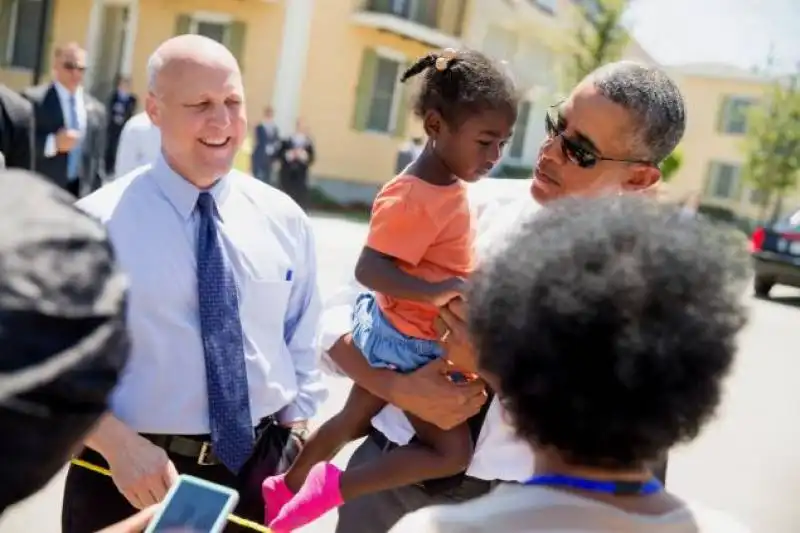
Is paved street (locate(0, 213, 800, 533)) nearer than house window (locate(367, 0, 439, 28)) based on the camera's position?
Yes

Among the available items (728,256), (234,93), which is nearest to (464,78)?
(234,93)

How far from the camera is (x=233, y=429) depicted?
8.13 ft

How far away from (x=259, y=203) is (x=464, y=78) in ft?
2.30

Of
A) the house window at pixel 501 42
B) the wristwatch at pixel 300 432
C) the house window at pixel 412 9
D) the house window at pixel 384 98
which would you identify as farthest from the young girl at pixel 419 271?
the house window at pixel 501 42

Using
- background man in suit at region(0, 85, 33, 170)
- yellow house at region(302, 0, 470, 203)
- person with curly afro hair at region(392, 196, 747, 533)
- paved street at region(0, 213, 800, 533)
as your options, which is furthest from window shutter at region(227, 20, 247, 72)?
person with curly afro hair at region(392, 196, 747, 533)

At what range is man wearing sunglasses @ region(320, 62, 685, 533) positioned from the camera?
2.33 meters

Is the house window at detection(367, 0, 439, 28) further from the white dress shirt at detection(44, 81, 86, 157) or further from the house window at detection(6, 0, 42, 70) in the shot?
the white dress shirt at detection(44, 81, 86, 157)

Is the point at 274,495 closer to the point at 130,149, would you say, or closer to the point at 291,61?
the point at 130,149

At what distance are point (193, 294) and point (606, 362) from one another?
4.75ft

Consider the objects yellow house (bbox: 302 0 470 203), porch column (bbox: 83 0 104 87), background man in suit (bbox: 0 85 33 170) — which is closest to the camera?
background man in suit (bbox: 0 85 33 170)

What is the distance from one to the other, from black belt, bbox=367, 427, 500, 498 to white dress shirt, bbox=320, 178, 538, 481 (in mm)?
20

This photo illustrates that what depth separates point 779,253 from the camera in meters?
15.8

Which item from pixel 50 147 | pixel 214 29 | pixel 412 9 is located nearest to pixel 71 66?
pixel 50 147

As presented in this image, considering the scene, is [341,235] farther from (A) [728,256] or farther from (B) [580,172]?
(A) [728,256]
